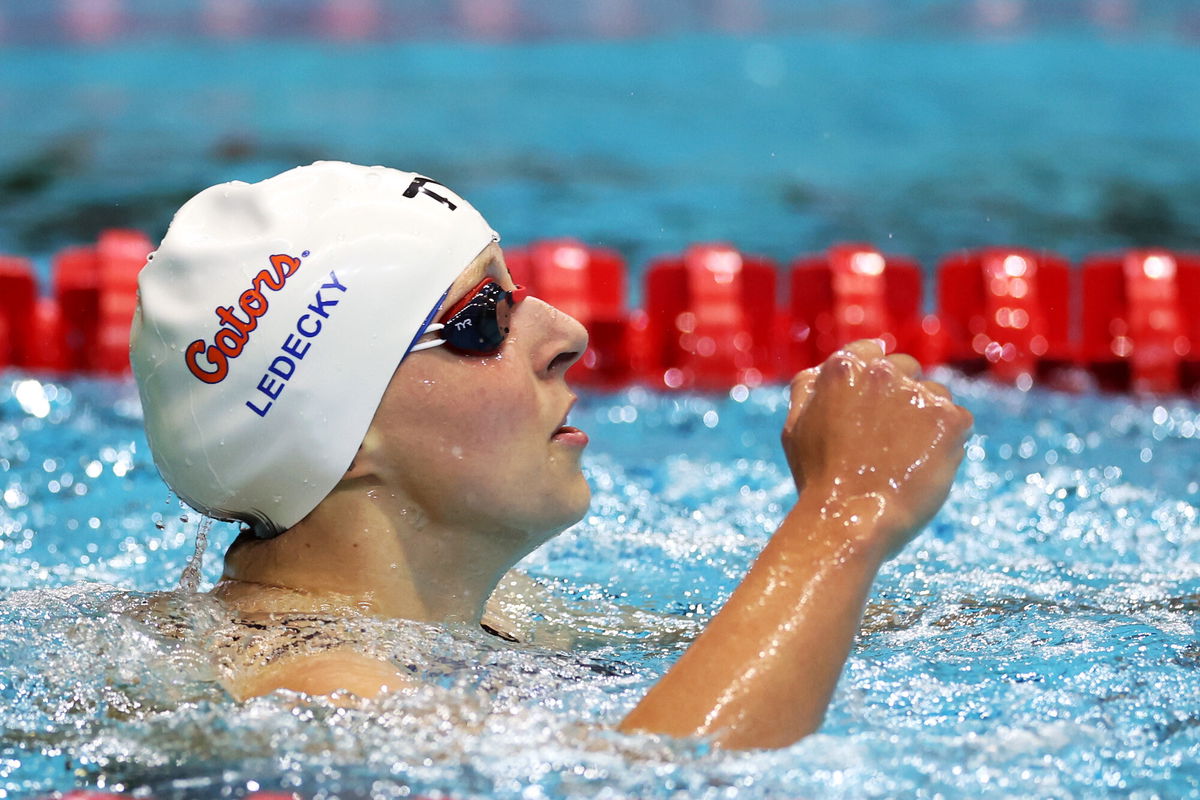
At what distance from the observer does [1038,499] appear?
136 inches

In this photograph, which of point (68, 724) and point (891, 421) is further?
point (68, 724)

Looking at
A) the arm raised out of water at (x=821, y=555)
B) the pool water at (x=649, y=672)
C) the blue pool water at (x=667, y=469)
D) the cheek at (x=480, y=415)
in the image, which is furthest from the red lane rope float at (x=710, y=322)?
the arm raised out of water at (x=821, y=555)

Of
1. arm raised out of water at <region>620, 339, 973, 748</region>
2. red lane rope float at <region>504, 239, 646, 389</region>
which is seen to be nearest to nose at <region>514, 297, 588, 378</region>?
arm raised out of water at <region>620, 339, 973, 748</region>

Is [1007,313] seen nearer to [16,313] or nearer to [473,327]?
[16,313]

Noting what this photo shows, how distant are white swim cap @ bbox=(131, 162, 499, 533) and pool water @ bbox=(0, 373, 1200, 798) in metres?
0.21

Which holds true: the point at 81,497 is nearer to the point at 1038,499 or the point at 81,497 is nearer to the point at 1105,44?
the point at 1038,499

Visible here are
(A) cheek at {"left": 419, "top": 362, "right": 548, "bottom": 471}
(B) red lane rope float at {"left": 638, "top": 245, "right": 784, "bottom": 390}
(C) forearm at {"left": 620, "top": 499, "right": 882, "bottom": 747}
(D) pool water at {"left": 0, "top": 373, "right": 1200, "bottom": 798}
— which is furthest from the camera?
(B) red lane rope float at {"left": 638, "top": 245, "right": 784, "bottom": 390}

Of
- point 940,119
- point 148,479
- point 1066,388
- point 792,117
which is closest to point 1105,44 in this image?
point 940,119

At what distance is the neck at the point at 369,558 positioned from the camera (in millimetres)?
1859

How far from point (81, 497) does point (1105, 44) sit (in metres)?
8.44

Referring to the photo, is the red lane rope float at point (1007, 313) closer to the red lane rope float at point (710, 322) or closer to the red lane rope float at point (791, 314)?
the red lane rope float at point (791, 314)

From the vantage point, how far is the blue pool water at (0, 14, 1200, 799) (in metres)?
1.70

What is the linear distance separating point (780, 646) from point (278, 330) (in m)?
0.72

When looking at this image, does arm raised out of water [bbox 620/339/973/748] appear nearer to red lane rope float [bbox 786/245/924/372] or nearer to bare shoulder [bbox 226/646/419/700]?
bare shoulder [bbox 226/646/419/700]
